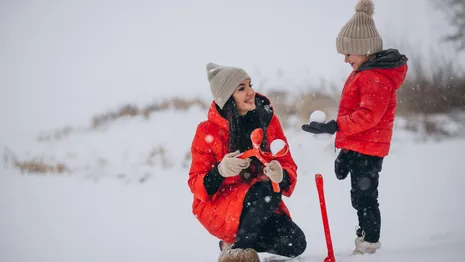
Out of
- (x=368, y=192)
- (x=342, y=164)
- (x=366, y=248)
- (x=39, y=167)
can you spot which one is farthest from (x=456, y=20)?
(x=39, y=167)

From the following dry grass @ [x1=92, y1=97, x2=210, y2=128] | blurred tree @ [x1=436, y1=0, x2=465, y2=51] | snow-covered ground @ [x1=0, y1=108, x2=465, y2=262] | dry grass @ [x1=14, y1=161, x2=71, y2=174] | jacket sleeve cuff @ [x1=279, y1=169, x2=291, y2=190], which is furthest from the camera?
dry grass @ [x1=92, y1=97, x2=210, y2=128]

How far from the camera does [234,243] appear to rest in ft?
6.97

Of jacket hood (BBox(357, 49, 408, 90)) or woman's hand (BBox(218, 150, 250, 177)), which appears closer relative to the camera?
woman's hand (BBox(218, 150, 250, 177))

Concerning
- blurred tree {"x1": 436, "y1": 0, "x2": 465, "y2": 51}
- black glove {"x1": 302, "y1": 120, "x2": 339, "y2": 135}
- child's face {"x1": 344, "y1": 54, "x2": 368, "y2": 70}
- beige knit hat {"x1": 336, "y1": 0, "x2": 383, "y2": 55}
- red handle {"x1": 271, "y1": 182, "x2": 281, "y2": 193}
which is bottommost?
red handle {"x1": 271, "y1": 182, "x2": 281, "y2": 193}

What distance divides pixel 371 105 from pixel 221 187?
941mm

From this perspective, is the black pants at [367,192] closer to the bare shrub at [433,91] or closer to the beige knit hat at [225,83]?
the beige knit hat at [225,83]

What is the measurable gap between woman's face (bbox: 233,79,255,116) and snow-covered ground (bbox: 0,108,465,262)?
0.98 meters

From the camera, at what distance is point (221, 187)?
2293 millimetres

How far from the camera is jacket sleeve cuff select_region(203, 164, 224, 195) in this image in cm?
214

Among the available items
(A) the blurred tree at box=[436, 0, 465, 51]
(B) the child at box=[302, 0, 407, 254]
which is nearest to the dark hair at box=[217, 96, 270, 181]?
(B) the child at box=[302, 0, 407, 254]

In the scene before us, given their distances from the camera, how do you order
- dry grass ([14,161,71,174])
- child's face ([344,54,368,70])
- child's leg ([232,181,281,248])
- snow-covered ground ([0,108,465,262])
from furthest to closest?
dry grass ([14,161,71,174]), snow-covered ground ([0,108,465,262]), child's face ([344,54,368,70]), child's leg ([232,181,281,248])

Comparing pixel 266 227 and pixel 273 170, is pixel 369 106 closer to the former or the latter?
pixel 273 170

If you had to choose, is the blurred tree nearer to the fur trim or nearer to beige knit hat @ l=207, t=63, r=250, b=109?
the fur trim

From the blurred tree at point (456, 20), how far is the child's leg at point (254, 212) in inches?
189
